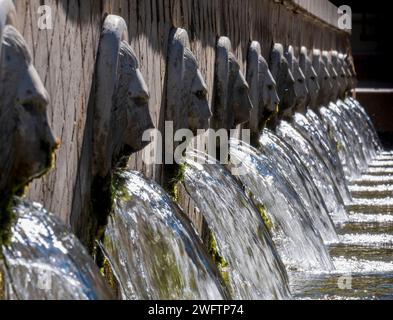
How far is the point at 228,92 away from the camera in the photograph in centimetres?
829

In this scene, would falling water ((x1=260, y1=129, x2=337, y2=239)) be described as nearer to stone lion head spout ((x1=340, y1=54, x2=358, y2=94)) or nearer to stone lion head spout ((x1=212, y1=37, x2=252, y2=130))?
stone lion head spout ((x1=212, y1=37, x2=252, y2=130))

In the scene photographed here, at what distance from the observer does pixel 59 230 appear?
4.12 metres

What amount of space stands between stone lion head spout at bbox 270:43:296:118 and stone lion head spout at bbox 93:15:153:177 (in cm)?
554

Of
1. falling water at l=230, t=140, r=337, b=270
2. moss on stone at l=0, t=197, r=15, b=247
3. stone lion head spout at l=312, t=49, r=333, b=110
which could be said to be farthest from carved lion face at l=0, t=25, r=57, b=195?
stone lion head spout at l=312, t=49, r=333, b=110

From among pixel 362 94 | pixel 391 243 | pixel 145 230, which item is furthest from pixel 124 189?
pixel 362 94

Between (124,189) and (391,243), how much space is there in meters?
3.38

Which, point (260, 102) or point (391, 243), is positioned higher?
point (260, 102)

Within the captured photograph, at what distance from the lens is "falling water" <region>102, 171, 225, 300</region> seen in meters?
4.98

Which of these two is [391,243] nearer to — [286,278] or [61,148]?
[286,278]

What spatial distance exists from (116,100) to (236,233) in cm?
140

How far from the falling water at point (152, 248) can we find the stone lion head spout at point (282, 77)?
5402mm

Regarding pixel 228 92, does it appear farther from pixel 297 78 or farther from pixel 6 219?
pixel 6 219

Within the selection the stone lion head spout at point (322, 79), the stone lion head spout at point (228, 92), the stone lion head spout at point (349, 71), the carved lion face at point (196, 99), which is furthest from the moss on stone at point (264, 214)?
the stone lion head spout at point (349, 71)

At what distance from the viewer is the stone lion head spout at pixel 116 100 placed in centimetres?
516
